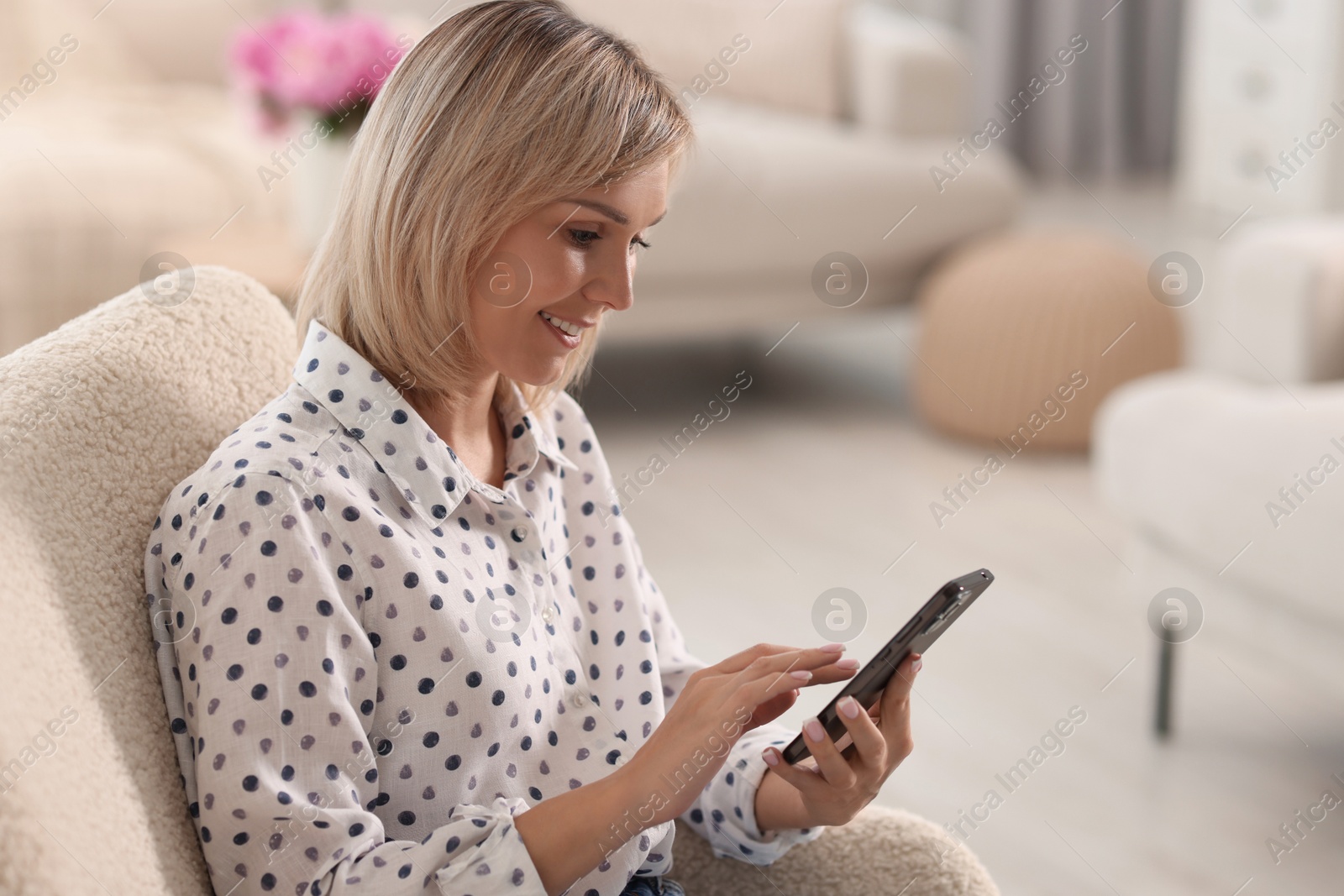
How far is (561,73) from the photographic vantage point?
0.81 metres

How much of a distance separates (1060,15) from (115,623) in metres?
5.62

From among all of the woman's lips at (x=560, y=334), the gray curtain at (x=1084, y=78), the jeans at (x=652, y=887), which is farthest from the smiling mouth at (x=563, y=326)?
the gray curtain at (x=1084, y=78)

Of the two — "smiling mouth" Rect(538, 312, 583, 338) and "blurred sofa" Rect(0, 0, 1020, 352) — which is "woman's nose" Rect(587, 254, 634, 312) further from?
"blurred sofa" Rect(0, 0, 1020, 352)

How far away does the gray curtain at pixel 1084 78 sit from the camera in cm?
569

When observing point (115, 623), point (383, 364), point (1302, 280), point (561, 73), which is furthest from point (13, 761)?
point (1302, 280)

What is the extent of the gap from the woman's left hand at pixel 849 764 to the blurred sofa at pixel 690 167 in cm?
191

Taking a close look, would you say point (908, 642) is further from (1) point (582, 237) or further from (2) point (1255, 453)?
A: (2) point (1255, 453)

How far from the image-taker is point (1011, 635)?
2266 millimetres

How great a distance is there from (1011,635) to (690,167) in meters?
1.05

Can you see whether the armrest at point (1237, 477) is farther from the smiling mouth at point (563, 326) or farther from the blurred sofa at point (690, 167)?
the blurred sofa at point (690, 167)

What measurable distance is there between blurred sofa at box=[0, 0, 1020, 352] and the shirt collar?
1809mm

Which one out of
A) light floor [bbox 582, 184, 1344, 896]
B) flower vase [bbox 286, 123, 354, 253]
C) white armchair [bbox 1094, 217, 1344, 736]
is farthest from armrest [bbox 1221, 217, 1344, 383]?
flower vase [bbox 286, 123, 354, 253]

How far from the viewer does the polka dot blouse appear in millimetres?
686

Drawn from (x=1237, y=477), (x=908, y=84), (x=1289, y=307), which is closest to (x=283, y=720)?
(x=1237, y=477)
